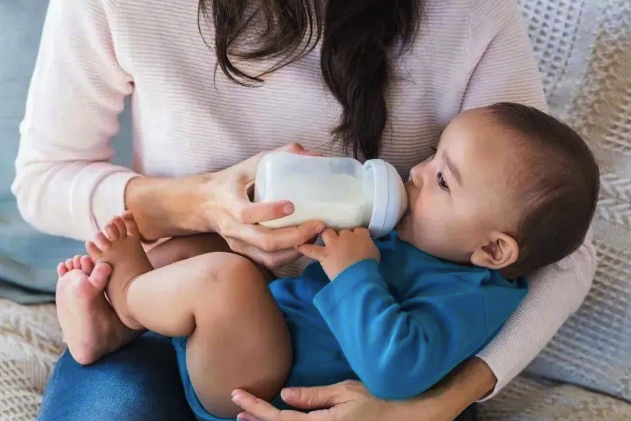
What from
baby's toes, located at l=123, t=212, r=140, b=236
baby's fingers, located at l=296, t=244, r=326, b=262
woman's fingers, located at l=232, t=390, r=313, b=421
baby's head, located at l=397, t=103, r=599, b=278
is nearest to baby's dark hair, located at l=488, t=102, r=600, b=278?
baby's head, located at l=397, t=103, r=599, b=278

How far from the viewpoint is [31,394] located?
114 cm

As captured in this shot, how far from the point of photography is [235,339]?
3.05 ft

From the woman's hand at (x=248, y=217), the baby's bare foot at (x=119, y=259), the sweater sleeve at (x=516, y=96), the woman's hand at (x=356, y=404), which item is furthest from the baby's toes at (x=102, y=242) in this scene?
the sweater sleeve at (x=516, y=96)

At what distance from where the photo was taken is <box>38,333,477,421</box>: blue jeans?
98 centimetres

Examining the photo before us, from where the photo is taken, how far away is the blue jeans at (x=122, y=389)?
975mm

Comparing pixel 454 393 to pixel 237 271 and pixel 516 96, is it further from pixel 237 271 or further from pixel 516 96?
pixel 516 96

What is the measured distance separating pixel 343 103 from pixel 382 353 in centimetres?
35

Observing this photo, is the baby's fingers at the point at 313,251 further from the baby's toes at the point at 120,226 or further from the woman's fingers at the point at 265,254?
the baby's toes at the point at 120,226

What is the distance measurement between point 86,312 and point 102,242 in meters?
0.10

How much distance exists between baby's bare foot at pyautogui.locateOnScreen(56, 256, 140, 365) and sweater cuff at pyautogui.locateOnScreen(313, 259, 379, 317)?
30 cm

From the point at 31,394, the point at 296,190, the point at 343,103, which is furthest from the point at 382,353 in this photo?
A: the point at 31,394

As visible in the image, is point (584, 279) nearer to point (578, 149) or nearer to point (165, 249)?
point (578, 149)

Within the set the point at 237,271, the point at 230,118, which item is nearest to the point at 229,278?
the point at 237,271

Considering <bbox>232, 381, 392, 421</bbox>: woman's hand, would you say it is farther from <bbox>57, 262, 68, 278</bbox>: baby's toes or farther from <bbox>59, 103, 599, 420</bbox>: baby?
<bbox>57, 262, 68, 278</bbox>: baby's toes
